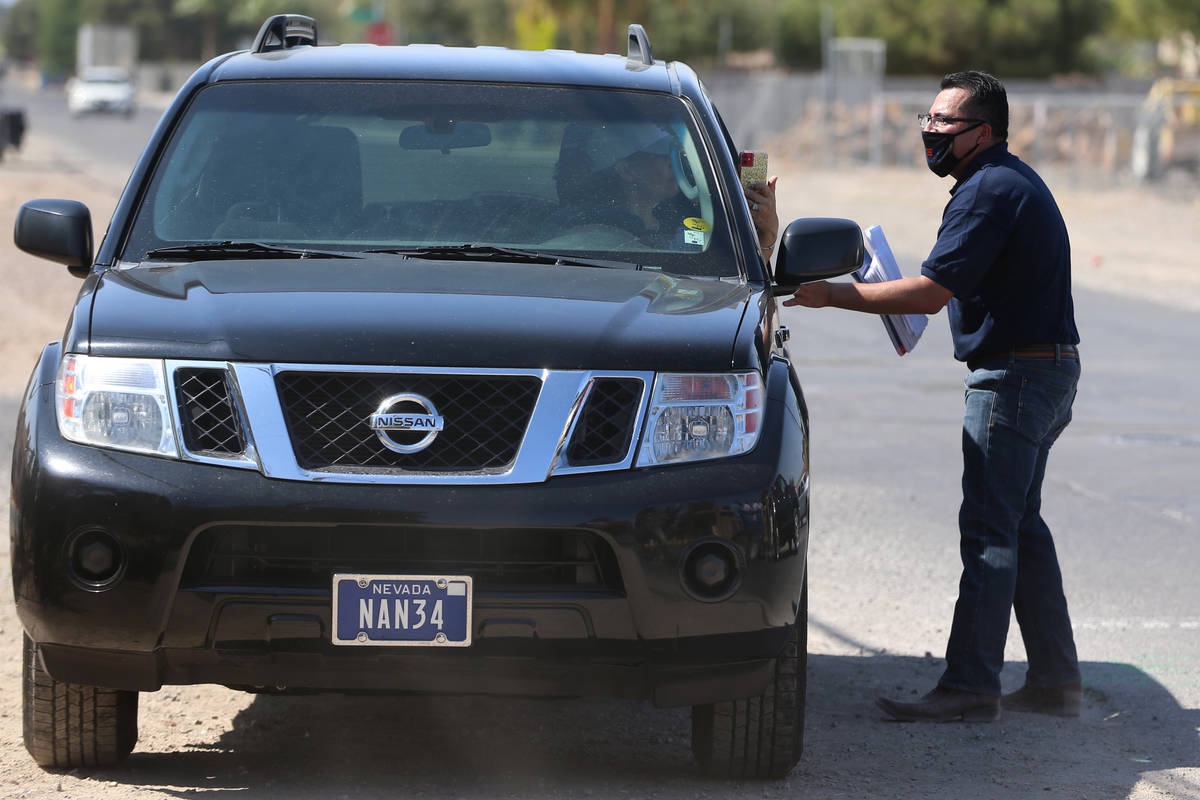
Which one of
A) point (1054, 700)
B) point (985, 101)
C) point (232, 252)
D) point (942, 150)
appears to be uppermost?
point (985, 101)

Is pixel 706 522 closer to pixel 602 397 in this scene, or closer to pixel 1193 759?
pixel 602 397

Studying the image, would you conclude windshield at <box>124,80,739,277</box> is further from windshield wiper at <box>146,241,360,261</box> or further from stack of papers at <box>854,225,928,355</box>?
stack of papers at <box>854,225,928,355</box>

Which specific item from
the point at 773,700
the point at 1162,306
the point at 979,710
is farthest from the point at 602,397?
the point at 1162,306

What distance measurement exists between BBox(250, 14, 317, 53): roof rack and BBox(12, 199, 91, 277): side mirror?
0.88 metres

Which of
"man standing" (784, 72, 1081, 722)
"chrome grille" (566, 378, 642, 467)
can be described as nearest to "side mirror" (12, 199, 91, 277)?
"chrome grille" (566, 378, 642, 467)

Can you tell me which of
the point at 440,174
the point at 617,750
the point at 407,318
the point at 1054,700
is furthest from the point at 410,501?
the point at 1054,700

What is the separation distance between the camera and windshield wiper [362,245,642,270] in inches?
196

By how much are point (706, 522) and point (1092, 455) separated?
6.85 metres

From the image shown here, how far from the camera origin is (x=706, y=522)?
417cm

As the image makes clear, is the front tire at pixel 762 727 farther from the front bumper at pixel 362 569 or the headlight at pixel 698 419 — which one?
the headlight at pixel 698 419

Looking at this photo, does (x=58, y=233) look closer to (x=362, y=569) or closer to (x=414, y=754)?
(x=362, y=569)

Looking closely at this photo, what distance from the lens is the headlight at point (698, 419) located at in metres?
4.23

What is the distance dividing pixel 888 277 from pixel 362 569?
7.91ft

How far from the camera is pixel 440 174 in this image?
5.37 metres
